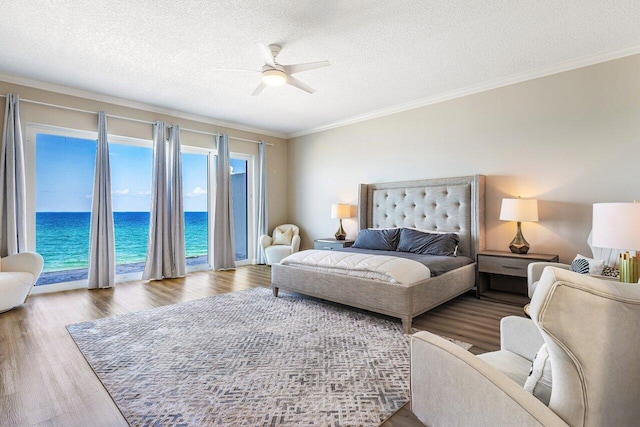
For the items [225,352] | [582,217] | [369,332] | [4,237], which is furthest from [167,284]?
[582,217]

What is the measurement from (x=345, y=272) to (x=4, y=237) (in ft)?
14.0

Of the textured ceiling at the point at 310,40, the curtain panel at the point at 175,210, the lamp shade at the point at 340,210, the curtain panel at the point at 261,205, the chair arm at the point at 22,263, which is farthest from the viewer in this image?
the curtain panel at the point at 261,205

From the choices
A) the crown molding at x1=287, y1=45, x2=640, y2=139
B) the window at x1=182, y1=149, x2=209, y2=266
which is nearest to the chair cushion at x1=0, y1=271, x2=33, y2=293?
the window at x1=182, y1=149, x2=209, y2=266

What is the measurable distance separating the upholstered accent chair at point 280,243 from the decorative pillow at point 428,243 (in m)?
2.38

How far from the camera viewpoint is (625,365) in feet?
2.88

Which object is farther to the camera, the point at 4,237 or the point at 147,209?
the point at 147,209

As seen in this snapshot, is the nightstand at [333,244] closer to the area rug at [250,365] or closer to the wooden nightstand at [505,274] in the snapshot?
the area rug at [250,365]

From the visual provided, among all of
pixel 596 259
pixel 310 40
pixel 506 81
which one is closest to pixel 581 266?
pixel 596 259

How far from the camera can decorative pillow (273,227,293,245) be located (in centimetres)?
668

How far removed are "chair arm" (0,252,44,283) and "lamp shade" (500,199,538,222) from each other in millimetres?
5647

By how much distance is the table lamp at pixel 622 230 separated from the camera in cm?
181

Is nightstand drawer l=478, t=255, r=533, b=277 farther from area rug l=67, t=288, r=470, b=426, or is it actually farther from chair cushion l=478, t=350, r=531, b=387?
chair cushion l=478, t=350, r=531, b=387

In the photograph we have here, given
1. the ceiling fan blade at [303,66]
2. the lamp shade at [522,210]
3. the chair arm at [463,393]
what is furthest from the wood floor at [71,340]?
the ceiling fan blade at [303,66]

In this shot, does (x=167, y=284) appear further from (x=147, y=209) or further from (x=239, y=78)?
(x=239, y=78)
